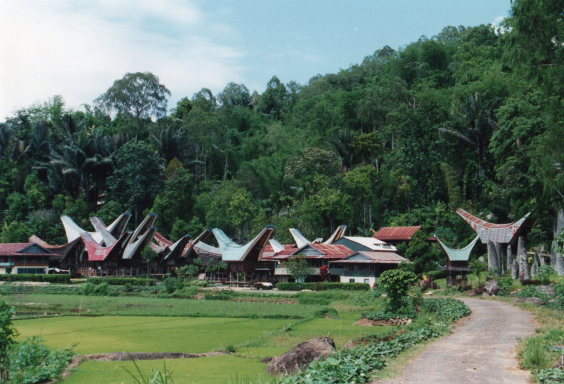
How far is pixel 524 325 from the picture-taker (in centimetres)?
1852

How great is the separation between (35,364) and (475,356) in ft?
34.1

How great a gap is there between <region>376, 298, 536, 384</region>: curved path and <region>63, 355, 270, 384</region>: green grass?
3373 mm

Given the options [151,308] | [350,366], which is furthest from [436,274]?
[350,366]

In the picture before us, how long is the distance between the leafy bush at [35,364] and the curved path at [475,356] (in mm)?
8014

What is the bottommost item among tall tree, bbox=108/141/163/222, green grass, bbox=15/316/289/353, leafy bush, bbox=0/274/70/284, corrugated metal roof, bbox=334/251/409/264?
green grass, bbox=15/316/289/353

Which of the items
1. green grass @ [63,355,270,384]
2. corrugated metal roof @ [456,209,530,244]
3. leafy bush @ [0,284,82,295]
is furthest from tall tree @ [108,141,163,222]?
green grass @ [63,355,270,384]

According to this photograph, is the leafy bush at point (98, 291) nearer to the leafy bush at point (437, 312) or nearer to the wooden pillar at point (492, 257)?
the leafy bush at point (437, 312)

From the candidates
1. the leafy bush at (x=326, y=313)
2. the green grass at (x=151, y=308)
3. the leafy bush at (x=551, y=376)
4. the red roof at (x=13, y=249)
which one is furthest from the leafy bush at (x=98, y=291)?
the leafy bush at (x=551, y=376)

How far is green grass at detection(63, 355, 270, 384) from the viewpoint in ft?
41.3

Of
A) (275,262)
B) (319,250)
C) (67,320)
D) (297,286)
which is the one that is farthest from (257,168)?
(67,320)

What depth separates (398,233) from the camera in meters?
50.3

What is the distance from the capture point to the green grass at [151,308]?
29.4 m

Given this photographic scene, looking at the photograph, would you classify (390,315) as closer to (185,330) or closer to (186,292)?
(185,330)

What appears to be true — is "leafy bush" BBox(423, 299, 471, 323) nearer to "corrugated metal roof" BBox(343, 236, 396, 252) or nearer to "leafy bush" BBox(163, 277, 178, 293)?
"corrugated metal roof" BBox(343, 236, 396, 252)
